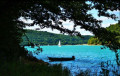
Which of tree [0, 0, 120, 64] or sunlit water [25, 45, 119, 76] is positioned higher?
tree [0, 0, 120, 64]

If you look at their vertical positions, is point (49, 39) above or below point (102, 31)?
above

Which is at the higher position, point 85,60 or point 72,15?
point 72,15

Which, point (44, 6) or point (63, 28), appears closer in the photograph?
point (44, 6)

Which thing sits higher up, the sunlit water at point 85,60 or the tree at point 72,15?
the tree at point 72,15

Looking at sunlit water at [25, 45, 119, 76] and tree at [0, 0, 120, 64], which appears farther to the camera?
sunlit water at [25, 45, 119, 76]

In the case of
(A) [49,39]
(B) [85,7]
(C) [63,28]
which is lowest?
(C) [63,28]

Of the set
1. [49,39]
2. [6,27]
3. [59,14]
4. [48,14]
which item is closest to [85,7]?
[59,14]

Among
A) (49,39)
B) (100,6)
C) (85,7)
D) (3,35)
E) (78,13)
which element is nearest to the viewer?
(3,35)

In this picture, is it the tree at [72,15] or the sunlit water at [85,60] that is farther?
the sunlit water at [85,60]

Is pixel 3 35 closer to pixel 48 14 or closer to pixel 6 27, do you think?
pixel 6 27

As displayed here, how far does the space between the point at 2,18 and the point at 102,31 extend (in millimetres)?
6222

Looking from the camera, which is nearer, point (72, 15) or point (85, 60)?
point (72, 15)

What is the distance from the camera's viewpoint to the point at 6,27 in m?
3.36

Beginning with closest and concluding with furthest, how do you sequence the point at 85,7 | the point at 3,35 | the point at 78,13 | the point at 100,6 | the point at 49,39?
1. the point at 3,35
2. the point at 100,6
3. the point at 78,13
4. the point at 85,7
5. the point at 49,39
